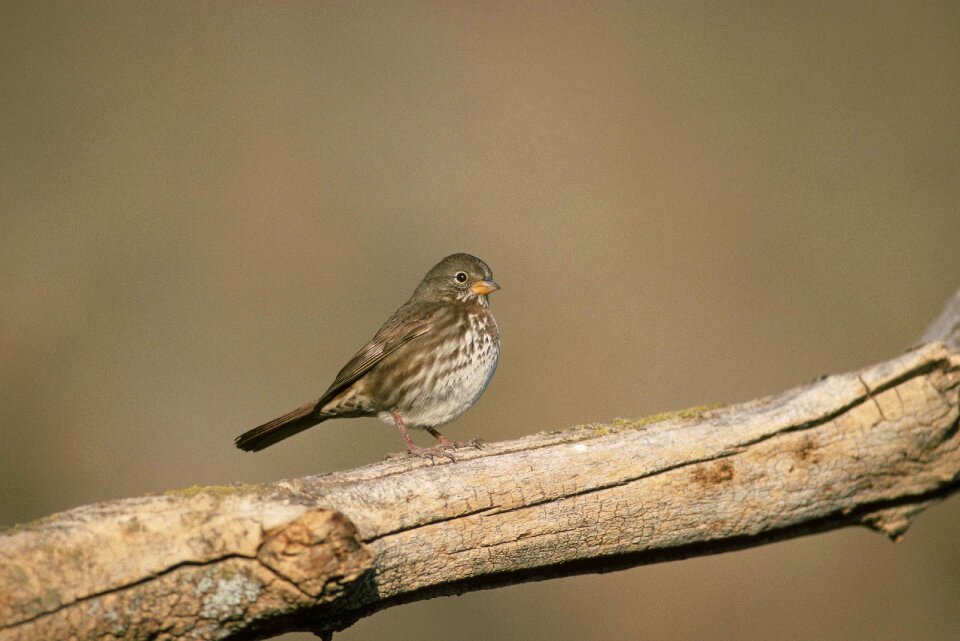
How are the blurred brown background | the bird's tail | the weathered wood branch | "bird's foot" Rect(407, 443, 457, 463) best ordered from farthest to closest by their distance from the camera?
the blurred brown background, the bird's tail, "bird's foot" Rect(407, 443, 457, 463), the weathered wood branch

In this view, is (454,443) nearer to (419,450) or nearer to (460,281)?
(419,450)

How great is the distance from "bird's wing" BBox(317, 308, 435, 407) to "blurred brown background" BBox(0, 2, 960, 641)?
2.79 metres

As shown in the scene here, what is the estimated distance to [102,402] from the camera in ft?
33.7

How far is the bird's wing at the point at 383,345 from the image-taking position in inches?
250

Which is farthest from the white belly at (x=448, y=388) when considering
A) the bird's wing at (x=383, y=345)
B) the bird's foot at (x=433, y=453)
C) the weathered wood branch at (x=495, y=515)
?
the weathered wood branch at (x=495, y=515)

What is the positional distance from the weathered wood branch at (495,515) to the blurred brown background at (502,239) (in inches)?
185

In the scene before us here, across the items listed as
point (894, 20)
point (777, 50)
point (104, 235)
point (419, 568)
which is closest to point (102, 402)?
point (104, 235)

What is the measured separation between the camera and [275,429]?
19.4ft

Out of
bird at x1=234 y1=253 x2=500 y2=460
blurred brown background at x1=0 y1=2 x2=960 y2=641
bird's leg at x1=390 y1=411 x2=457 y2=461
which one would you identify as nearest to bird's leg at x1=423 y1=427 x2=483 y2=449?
bird at x1=234 y1=253 x2=500 y2=460

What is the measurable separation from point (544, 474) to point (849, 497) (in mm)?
1489

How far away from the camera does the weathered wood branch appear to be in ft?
11.9

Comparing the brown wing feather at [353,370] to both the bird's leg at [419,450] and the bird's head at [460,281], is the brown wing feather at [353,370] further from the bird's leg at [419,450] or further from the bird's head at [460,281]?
the bird's leg at [419,450]

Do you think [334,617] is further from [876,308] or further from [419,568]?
[876,308]

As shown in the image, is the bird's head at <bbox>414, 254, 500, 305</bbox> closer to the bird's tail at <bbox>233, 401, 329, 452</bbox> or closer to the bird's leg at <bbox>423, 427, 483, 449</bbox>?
the bird's leg at <bbox>423, 427, 483, 449</bbox>
